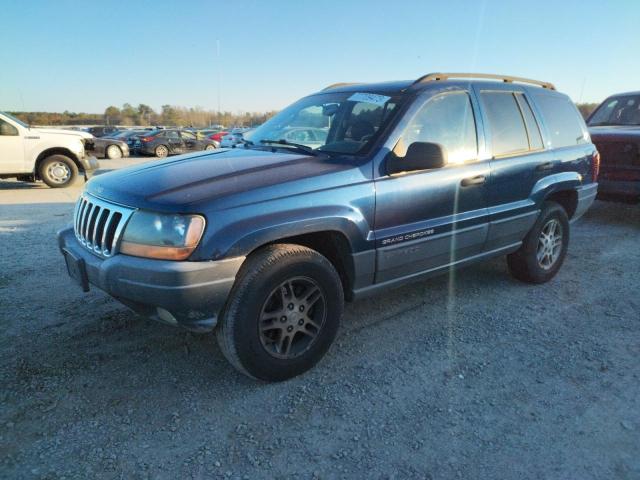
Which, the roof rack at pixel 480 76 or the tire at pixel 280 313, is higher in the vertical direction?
the roof rack at pixel 480 76

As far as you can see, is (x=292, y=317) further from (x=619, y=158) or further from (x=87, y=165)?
(x=87, y=165)

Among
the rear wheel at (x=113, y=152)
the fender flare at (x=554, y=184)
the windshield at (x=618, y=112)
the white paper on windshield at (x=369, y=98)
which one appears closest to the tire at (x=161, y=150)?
the rear wheel at (x=113, y=152)

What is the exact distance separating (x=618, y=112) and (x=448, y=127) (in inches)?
263

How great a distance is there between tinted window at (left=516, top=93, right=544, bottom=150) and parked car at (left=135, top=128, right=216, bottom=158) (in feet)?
60.2

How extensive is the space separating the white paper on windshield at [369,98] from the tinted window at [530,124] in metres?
1.45

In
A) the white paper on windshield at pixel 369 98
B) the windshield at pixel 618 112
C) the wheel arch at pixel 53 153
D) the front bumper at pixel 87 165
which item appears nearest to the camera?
the white paper on windshield at pixel 369 98

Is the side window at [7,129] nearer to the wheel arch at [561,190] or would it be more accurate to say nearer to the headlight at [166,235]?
the headlight at [166,235]

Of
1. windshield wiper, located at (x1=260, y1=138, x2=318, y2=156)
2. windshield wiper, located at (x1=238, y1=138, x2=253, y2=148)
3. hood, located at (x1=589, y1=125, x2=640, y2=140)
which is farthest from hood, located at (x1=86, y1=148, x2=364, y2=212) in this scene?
hood, located at (x1=589, y1=125, x2=640, y2=140)

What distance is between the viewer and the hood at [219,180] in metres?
2.49

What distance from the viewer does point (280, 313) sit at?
2.76 meters

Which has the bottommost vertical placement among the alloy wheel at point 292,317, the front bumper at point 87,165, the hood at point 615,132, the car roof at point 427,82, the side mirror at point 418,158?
the alloy wheel at point 292,317

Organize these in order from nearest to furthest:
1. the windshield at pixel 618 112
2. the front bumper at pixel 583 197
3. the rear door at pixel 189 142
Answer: the front bumper at pixel 583 197 → the windshield at pixel 618 112 → the rear door at pixel 189 142

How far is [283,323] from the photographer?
2.79m

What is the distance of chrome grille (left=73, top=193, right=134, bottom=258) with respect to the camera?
8.45 ft
